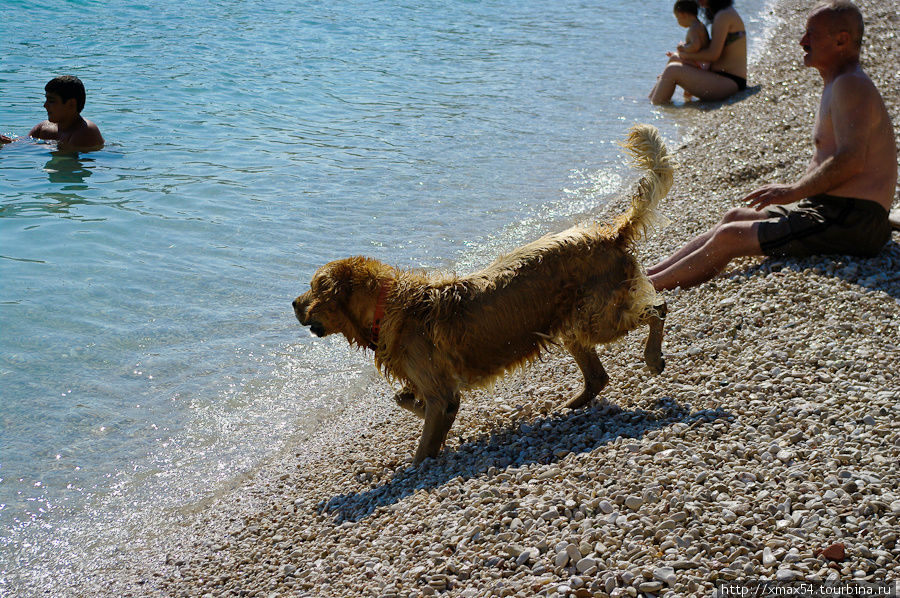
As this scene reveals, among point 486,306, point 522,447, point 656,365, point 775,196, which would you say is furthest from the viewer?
point 775,196

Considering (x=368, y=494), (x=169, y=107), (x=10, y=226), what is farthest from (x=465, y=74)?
(x=368, y=494)

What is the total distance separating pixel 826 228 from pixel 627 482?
3.26 m

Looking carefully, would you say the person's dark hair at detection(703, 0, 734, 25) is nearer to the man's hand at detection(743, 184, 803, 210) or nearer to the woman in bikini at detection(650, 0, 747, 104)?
the woman in bikini at detection(650, 0, 747, 104)

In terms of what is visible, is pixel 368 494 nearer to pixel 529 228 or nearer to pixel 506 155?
pixel 529 228

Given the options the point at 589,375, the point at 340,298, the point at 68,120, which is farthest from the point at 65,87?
the point at 589,375

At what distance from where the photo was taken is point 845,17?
5633 mm

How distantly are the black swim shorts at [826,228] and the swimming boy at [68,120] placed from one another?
30.4ft

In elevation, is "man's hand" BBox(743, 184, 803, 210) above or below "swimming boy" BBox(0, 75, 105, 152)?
above

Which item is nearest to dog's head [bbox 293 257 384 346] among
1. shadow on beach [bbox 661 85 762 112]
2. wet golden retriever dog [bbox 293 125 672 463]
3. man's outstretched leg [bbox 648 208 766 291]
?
wet golden retriever dog [bbox 293 125 672 463]

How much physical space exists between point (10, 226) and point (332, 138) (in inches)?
199

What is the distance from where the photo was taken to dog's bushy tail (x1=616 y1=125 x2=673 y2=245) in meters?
4.80

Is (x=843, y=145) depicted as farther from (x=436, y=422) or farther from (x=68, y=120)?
(x=68, y=120)

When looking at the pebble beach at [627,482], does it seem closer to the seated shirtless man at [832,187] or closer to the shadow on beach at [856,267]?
the shadow on beach at [856,267]

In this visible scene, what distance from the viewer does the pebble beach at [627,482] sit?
3.22 metres
